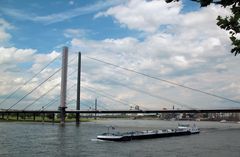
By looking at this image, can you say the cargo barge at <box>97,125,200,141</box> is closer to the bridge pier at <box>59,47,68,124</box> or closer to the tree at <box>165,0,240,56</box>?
the bridge pier at <box>59,47,68,124</box>

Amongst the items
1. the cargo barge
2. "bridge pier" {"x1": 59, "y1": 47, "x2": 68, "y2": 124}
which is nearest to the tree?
the cargo barge

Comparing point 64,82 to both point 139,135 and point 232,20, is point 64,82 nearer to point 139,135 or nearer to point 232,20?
point 139,135

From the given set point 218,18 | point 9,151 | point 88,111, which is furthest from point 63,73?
point 218,18

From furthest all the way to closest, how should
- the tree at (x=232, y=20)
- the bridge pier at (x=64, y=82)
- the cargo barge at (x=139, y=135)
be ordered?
the bridge pier at (x=64, y=82) → the cargo barge at (x=139, y=135) → the tree at (x=232, y=20)

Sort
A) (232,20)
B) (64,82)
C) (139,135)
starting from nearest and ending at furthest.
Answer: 1. (232,20)
2. (139,135)
3. (64,82)

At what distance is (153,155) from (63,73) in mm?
76473

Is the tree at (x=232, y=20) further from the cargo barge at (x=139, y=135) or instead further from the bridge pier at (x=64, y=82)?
the bridge pier at (x=64, y=82)

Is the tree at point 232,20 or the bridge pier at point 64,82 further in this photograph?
the bridge pier at point 64,82

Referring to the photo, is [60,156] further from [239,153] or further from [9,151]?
[239,153]

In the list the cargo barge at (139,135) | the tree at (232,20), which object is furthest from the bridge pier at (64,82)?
the tree at (232,20)

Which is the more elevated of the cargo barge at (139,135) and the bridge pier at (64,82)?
the bridge pier at (64,82)

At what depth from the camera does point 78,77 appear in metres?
124

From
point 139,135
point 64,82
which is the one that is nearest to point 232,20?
point 139,135

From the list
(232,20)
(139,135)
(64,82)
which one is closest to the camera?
(232,20)
